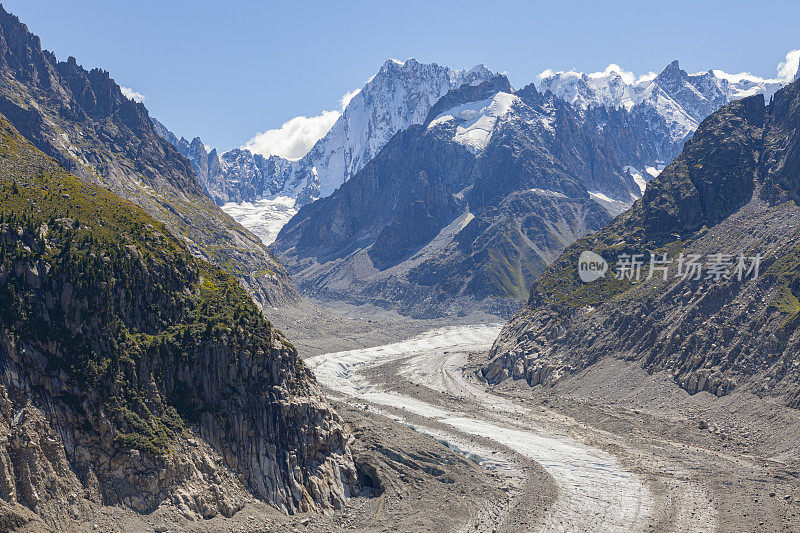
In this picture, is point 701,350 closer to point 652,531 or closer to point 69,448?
point 652,531

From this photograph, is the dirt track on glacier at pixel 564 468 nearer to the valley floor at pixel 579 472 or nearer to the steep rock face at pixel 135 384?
the valley floor at pixel 579 472

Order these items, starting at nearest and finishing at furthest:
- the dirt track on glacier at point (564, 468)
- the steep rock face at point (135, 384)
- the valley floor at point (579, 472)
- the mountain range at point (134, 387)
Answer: the mountain range at point (134, 387) < the steep rock face at point (135, 384) < the valley floor at point (579, 472) < the dirt track on glacier at point (564, 468)

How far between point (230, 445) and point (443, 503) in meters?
33.3

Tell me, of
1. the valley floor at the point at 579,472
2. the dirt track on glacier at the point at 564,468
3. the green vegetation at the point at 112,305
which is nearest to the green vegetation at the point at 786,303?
the valley floor at the point at 579,472

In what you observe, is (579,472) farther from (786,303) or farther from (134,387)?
(134,387)

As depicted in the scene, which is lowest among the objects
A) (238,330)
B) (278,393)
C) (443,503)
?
(443,503)

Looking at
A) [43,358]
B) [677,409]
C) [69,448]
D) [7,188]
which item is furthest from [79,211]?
[677,409]

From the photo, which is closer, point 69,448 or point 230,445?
point 69,448

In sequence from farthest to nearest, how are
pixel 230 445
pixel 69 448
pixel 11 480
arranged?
pixel 230 445 → pixel 69 448 → pixel 11 480

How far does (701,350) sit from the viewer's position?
182500 millimetres

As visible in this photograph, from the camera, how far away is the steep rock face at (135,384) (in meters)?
88.4

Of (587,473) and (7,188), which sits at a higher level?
(7,188)

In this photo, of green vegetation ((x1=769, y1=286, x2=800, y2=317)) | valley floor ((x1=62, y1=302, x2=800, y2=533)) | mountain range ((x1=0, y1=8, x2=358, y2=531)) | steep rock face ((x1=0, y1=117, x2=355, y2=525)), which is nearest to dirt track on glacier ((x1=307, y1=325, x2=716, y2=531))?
valley floor ((x1=62, y1=302, x2=800, y2=533))

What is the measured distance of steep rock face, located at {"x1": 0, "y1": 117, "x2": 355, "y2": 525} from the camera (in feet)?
290
